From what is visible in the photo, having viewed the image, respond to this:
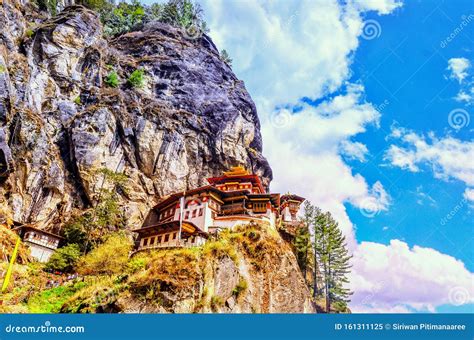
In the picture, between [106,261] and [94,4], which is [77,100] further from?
[94,4]

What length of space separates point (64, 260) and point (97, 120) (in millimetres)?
17929

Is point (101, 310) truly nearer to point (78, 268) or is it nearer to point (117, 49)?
point (78, 268)

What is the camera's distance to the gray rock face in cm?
3338

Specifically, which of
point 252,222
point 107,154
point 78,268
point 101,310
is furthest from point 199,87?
point 101,310

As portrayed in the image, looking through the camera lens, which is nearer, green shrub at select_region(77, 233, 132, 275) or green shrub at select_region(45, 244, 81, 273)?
green shrub at select_region(77, 233, 132, 275)

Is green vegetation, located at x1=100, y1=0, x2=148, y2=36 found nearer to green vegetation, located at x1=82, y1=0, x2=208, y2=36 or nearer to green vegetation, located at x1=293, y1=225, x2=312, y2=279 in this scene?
green vegetation, located at x1=82, y1=0, x2=208, y2=36

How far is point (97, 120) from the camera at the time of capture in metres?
40.7

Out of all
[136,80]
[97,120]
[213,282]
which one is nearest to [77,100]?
[97,120]

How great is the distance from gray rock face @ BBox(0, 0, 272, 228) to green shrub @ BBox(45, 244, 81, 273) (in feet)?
18.3

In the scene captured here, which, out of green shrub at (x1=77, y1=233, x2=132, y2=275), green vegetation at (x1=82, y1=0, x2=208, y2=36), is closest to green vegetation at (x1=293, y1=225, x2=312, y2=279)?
green shrub at (x1=77, y1=233, x2=132, y2=275)

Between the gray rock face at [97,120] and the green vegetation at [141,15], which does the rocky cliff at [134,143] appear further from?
the green vegetation at [141,15]
